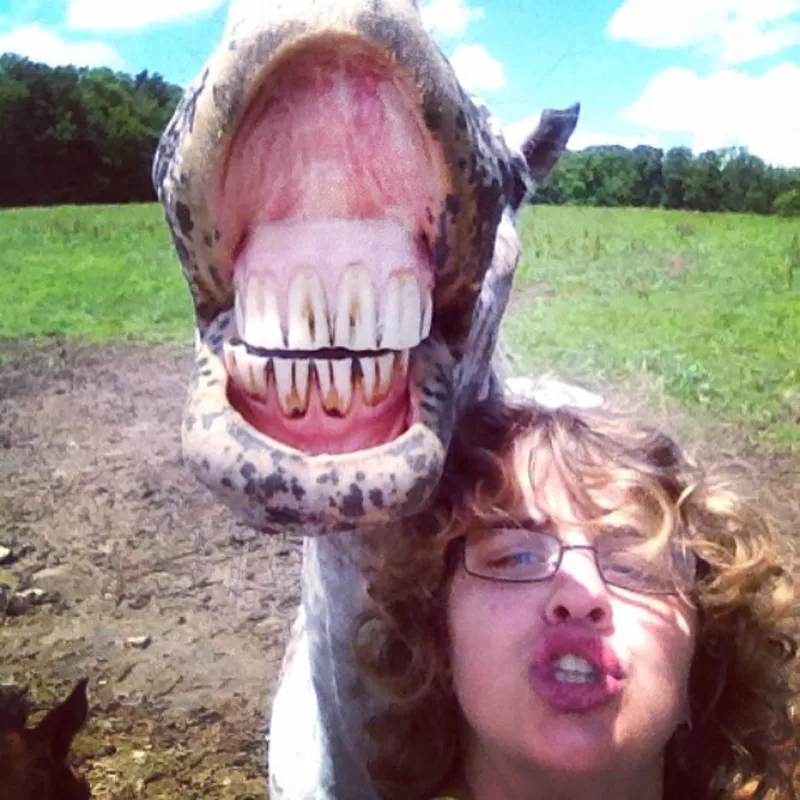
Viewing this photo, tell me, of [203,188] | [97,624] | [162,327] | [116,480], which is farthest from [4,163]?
[203,188]

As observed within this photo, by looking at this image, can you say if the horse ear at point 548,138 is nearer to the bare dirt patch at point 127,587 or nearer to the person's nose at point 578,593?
the person's nose at point 578,593

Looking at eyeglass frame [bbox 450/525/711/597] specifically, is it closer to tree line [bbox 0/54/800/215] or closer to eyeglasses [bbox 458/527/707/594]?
eyeglasses [bbox 458/527/707/594]

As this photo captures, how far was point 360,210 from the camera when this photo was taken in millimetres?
693

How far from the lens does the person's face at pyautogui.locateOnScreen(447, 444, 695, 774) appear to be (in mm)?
853

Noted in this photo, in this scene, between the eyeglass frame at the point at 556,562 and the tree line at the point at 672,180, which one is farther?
the tree line at the point at 672,180

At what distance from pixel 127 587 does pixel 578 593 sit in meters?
1.00

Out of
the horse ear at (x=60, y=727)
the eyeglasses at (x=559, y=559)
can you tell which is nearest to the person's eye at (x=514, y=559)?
the eyeglasses at (x=559, y=559)

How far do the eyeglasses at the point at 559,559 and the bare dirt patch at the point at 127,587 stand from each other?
2.63 feet

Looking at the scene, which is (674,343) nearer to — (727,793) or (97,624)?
(727,793)

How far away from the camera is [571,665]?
2.83 ft

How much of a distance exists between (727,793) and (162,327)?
92cm

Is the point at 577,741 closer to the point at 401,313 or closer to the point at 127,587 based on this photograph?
the point at 401,313

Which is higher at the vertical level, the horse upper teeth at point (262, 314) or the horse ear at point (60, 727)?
the horse upper teeth at point (262, 314)

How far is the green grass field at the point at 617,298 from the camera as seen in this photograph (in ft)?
4.95
